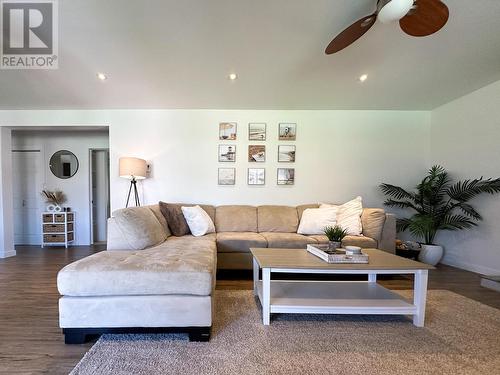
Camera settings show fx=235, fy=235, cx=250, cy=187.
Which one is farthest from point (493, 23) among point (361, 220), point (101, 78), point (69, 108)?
point (69, 108)

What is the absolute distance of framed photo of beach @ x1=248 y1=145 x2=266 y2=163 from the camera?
3.81m

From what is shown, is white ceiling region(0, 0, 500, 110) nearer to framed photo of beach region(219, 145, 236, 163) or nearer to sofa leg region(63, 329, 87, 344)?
framed photo of beach region(219, 145, 236, 163)


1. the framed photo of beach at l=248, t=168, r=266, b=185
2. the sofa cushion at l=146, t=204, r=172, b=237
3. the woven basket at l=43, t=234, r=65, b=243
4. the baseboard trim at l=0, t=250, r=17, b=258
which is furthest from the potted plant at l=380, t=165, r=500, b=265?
the baseboard trim at l=0, t=250, r=17, b=258

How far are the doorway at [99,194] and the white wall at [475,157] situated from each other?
241 inches

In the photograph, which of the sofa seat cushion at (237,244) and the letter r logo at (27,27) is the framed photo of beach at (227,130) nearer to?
the sofa seat cushion at (237,244)

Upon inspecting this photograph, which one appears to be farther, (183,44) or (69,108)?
(69,108)

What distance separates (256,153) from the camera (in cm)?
381

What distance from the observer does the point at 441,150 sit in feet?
12.0

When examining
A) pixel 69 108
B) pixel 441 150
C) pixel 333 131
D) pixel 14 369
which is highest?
pixel 69 108

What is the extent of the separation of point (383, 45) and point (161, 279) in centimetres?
314

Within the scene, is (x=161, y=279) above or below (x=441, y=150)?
below

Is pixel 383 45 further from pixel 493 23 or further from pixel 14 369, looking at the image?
pixel 14 369

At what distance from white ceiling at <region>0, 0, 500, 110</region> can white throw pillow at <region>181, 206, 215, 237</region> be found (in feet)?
5.47

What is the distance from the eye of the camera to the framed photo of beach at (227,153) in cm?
379
